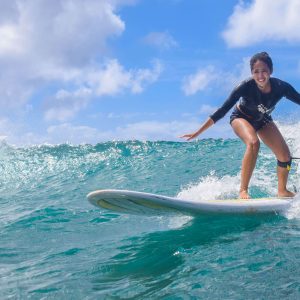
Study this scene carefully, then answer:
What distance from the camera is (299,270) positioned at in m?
3.35

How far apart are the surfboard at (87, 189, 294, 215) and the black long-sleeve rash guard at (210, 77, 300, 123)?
1.29m

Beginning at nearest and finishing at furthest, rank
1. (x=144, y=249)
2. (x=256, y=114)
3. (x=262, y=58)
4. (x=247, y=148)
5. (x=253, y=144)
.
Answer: (x=144, y=249) → (x=262, y=58) → (x=253, y=144) → (x=247, y=148) → (x=256, y=114)

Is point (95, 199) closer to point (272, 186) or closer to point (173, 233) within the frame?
point (173, 233)

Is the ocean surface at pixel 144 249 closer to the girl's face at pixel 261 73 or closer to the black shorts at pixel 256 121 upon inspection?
the black shorts at pixel 256 121

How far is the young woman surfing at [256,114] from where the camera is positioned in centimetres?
586

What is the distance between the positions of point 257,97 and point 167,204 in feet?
7.33

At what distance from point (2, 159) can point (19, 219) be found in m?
10.8

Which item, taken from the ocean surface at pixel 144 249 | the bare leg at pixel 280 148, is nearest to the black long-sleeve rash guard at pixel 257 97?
the bare leg at pixel 280 148

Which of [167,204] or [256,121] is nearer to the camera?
[167,204]

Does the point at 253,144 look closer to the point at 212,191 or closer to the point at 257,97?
the point at 257,97

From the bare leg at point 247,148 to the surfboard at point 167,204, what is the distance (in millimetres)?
443

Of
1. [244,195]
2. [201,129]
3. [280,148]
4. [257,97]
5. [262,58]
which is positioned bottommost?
[244,195]

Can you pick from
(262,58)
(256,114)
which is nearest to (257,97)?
(256,114)

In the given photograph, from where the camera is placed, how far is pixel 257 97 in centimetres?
610
